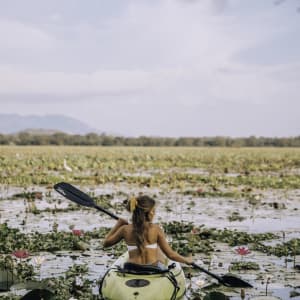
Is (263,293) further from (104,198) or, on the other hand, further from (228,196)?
(228,196)

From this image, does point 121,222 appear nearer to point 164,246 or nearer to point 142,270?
point 164,246

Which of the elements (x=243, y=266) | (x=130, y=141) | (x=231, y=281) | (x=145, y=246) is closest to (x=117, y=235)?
(x=145, y=246)

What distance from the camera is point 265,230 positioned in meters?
9.45

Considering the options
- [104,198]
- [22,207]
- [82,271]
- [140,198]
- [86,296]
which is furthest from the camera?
[104,198]

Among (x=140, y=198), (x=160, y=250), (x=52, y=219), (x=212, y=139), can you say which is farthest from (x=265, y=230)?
(x=212, y=139)

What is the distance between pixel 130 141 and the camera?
6700 cm

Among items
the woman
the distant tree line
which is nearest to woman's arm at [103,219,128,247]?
the woman

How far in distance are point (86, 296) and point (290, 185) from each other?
38.2 ft

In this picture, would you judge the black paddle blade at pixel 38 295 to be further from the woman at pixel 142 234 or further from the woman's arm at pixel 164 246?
the woman's arm at pixel 164 246

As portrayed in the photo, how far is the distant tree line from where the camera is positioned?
6506cm

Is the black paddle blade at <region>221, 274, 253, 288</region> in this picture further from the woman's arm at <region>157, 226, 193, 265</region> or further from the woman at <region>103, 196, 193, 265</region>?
the woman at <region>103, 196, 193, 265</region>

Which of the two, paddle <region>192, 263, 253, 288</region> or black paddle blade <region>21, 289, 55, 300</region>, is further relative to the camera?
paddle <region>192, 263, 253, 288</region>

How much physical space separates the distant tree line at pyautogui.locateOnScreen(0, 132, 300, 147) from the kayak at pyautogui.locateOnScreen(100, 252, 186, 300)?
59201 millimetres

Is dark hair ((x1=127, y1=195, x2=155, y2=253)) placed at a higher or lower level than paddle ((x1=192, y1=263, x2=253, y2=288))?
higher
